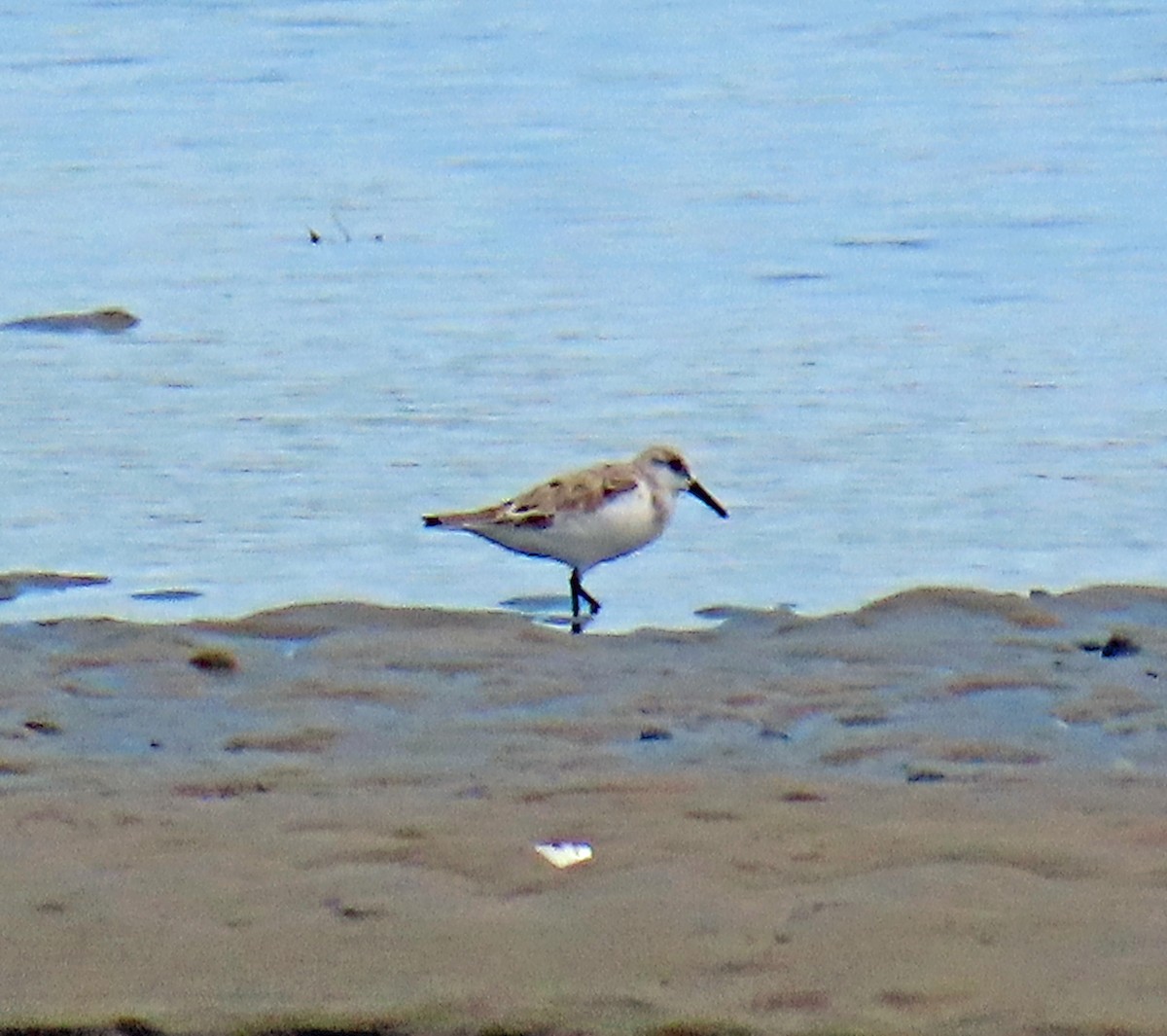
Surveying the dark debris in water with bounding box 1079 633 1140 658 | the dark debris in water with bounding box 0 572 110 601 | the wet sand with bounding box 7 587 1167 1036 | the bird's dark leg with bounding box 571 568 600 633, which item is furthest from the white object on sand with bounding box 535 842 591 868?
the dark debris in water with bounding box 0 572 110 601

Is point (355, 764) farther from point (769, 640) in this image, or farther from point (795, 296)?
point (795, 296)

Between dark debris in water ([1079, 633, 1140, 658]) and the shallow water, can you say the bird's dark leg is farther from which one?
dark debris in water ([1079, 633, 1140, 658])

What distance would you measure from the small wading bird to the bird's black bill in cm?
21

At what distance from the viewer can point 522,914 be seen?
17.4 feet

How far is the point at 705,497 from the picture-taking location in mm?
10312

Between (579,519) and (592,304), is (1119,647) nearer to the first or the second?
(579,519)

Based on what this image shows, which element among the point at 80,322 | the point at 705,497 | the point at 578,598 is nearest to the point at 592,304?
the point at 80,322

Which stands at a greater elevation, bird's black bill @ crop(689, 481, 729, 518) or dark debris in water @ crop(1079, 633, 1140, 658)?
dark debris in water @ crop(1079, 633, 1140, 658)

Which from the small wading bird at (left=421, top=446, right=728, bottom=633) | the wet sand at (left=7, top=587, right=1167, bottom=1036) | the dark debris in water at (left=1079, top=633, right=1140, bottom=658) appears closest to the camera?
the wet sand at (left=7, top=587, right=1167, bottom=1036)

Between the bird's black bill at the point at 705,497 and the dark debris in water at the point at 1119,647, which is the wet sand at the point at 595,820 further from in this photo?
the bird's black bill at the point at 705,497

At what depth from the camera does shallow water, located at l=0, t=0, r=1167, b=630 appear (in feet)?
34.0

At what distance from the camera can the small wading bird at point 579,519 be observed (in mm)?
9594

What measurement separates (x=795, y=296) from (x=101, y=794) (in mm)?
8641

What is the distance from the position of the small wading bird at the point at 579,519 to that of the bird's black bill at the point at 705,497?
0.68ft
